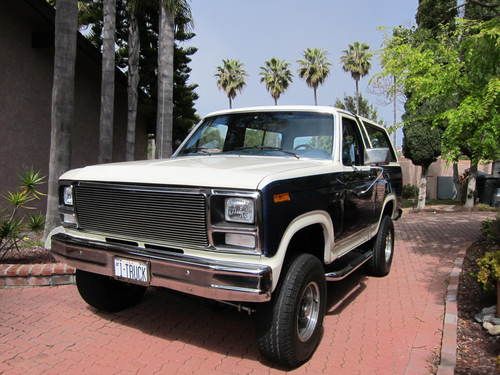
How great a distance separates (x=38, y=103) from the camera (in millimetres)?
10477

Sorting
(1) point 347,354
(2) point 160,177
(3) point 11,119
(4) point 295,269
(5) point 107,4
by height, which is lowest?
(1) point 347,354

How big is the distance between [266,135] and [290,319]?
2.12 meters

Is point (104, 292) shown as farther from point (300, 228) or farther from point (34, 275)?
point (300, 228)

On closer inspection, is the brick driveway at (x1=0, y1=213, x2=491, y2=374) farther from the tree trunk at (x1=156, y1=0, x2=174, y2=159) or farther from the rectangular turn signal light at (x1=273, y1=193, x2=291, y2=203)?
the tree trunk at (x1=156, y1=0, x2=174, y2=159)

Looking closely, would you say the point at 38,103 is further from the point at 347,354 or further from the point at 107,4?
the point at 347,354

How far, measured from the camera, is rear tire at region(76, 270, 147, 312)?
4.59m

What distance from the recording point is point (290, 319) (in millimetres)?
3443

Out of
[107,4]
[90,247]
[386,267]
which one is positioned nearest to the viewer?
[90,247]

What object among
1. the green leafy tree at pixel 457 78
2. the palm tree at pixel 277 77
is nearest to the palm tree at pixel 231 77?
the palm tree at pixel 277 77

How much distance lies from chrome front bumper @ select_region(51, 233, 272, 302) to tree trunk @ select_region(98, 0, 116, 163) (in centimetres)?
537

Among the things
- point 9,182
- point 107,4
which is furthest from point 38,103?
Result: point 107,4

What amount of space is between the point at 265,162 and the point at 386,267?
10.9 feet

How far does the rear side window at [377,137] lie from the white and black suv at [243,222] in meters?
1.24

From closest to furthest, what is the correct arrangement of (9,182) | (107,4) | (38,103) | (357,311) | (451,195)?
(357,311), (107,4), (9,182), (38,103), (451,195)
